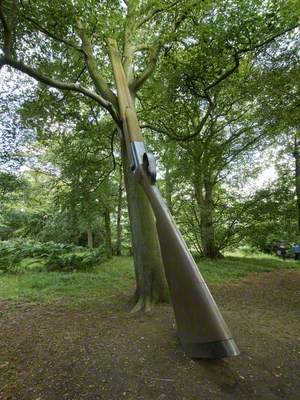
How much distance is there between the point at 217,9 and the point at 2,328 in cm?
578

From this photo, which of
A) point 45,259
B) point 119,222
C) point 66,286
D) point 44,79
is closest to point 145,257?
point 66,286

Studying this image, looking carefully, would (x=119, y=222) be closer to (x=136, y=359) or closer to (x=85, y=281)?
(x=85, y=281)

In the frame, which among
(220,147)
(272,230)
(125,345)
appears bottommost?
(125,345)

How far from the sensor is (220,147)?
7.29 m

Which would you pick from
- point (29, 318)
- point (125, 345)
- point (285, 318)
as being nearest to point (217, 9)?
point (285, 318)

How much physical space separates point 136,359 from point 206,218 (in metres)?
5.58

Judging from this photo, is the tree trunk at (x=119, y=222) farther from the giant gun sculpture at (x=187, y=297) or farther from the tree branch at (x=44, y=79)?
the giant gun sculpture at (x=187, y=297)

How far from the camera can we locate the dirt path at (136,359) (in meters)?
1.96

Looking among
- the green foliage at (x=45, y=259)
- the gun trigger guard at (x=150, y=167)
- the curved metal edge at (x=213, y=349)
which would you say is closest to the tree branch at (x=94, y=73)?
the gun trigger guard at (x=150, y=167)

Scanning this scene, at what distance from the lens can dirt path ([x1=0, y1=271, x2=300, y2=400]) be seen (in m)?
1.96

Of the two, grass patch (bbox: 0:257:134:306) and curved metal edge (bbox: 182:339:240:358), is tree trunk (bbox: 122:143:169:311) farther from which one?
curved metal edge (bbox: 182:339:240:358)

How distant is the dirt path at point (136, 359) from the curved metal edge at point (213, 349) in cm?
12

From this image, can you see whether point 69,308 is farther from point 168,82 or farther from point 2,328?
point 168,82

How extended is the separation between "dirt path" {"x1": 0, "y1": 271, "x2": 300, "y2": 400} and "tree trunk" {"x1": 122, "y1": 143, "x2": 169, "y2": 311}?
244 mm
